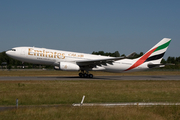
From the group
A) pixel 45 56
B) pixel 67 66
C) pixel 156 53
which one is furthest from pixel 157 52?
pixel 45 56

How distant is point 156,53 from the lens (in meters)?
39.5

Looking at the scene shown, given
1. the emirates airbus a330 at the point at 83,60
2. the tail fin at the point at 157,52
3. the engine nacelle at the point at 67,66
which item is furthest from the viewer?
the tail fin at the point at 157,52

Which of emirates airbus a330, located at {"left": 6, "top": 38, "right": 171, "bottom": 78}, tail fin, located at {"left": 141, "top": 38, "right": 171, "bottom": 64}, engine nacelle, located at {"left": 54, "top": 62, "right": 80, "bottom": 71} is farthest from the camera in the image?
tail fin, located at {"left": 141, "top": 38, "right": 171, "bottom": 64}

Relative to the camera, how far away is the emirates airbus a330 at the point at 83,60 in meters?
Result: 34.7

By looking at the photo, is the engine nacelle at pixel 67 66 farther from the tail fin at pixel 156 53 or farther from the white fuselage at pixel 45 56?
the tail fin at pixel 156 53

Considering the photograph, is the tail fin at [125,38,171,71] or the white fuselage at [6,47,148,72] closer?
the white fuselage at [6,47,148,72]

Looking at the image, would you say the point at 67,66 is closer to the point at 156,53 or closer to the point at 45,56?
the point at 45,56

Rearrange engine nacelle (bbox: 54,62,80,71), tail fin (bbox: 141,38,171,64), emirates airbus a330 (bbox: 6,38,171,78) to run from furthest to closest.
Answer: tail fin (bbox: 141,38,171,64), emirates airbus a330 (bbox: 6,38,171,78), engine nacelle (bbox: 54,62,80,71)

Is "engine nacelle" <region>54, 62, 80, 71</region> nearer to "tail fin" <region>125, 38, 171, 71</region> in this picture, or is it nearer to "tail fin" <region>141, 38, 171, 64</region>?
"tail fin" <region>125, 38, 171, 71</region>

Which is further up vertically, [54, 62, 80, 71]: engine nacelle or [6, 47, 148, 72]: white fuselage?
[6, 47, 148, 72]: white fuselage

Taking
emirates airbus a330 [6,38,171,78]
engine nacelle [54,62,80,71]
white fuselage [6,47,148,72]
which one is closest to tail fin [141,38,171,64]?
emirates airbus a330 [6,38,171,78]

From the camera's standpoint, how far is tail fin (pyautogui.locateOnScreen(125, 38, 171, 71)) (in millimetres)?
39281

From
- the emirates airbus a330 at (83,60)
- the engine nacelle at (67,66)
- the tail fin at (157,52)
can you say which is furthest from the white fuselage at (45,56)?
the tail fin at (157,52)

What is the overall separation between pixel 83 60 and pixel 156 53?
14.3 metres
